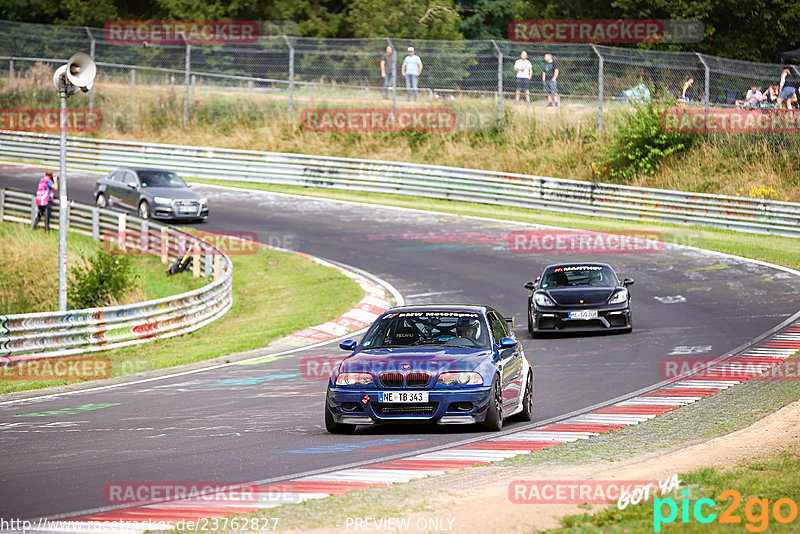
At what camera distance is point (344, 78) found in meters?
41.6

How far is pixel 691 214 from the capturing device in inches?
1325

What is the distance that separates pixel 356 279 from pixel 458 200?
1208 cm

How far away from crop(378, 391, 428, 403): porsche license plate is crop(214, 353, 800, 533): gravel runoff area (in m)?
Result: 1.39

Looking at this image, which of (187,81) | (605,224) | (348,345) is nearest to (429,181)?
(605,224)

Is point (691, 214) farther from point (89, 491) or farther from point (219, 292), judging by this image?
point (89, 491)

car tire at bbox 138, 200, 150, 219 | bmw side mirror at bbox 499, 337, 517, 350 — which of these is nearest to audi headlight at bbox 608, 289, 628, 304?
bmw side mirror at bbox 499, 337, 517, 350

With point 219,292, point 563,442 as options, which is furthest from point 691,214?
point 563,442

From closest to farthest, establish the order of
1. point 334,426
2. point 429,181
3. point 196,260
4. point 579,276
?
point 334,426, point 579,276, point 196,260, point 429,181

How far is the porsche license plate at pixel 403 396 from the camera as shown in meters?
11.2

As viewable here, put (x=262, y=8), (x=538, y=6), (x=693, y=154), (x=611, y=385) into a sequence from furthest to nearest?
(x=262, y=8) → (x=538, y=6) → (x=693, y=154) → (x=611, y=385)

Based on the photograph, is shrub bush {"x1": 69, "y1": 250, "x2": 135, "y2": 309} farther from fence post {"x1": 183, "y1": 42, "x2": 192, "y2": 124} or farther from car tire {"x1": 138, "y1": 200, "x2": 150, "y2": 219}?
fence post {"x1": 183, "y1": 42, "x2": 192, "y2": 124}

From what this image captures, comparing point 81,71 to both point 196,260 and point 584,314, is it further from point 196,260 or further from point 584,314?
point 196,260

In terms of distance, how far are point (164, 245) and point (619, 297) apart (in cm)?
1447

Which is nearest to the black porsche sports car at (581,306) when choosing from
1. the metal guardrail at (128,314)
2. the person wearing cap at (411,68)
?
the metal guardrail at (128,314)
